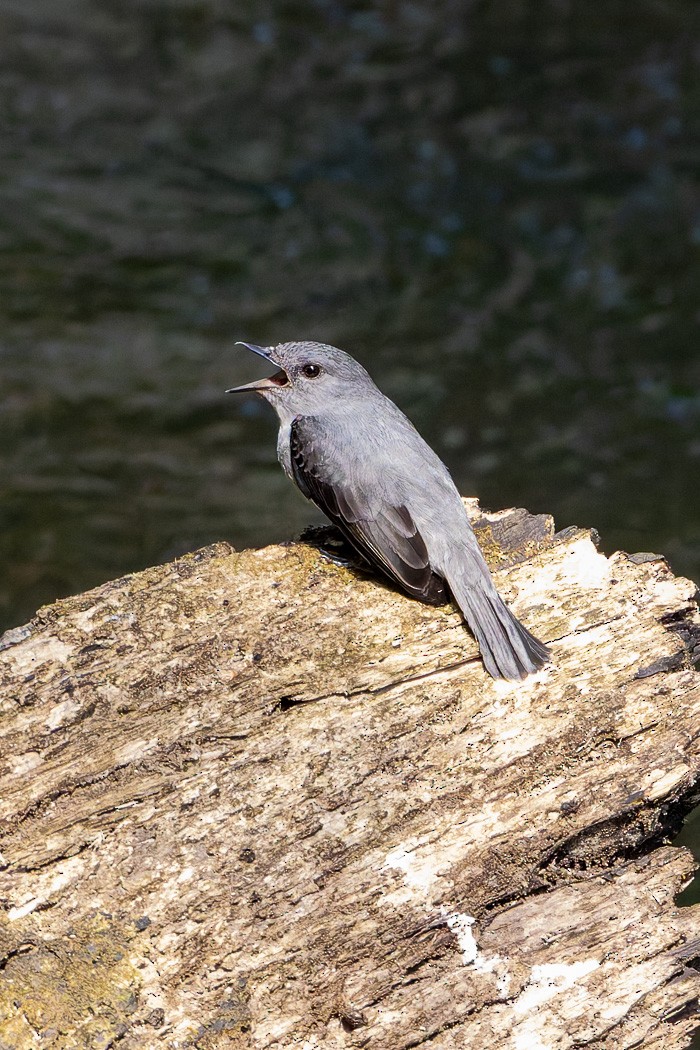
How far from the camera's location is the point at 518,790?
3672 mm

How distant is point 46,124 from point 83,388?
2240mm

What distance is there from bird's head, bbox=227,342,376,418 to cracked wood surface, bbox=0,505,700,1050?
131 cm

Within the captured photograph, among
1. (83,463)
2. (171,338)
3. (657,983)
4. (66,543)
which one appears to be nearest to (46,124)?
(171,338)

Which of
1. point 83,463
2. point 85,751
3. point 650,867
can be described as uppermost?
point 83,463

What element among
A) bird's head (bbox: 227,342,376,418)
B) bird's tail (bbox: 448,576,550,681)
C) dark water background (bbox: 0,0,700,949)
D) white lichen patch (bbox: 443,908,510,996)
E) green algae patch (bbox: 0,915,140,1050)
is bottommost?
white lichen patch (bbox: 443,908,510,996)

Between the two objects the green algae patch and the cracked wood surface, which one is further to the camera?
the cracked wood surface

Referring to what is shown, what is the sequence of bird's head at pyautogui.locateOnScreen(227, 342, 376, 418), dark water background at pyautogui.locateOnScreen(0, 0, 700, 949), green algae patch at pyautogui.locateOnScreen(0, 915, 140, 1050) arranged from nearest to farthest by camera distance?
green algae patch at pyautogui.locateOnScreen(0, 915, 140, 1050) → bird's head at pyautogui.locateOnScreen(227, 342, 376, 418) → dark water background at pyautogui.locateOnScreen(0, 0, 700, 949)

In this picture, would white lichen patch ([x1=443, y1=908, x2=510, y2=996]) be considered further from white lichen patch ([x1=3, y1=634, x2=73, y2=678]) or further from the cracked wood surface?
white lichen patch ([x1=3, y1=634, x2=73, y2=678])

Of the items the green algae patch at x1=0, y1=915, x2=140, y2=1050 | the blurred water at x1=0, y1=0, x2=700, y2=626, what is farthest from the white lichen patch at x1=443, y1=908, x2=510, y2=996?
the blurred water at x1=0, y1=0, x2=700, y2=626

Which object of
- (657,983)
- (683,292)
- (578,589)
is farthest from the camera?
(683,292)

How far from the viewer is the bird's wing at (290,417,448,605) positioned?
4.35 meters

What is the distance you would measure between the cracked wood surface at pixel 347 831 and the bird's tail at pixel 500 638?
0.06 meters

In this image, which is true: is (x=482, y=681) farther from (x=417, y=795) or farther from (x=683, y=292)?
(x=683, y=292)

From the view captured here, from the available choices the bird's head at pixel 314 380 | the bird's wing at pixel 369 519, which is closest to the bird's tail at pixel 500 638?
the bird's wing at pixel 369 519
